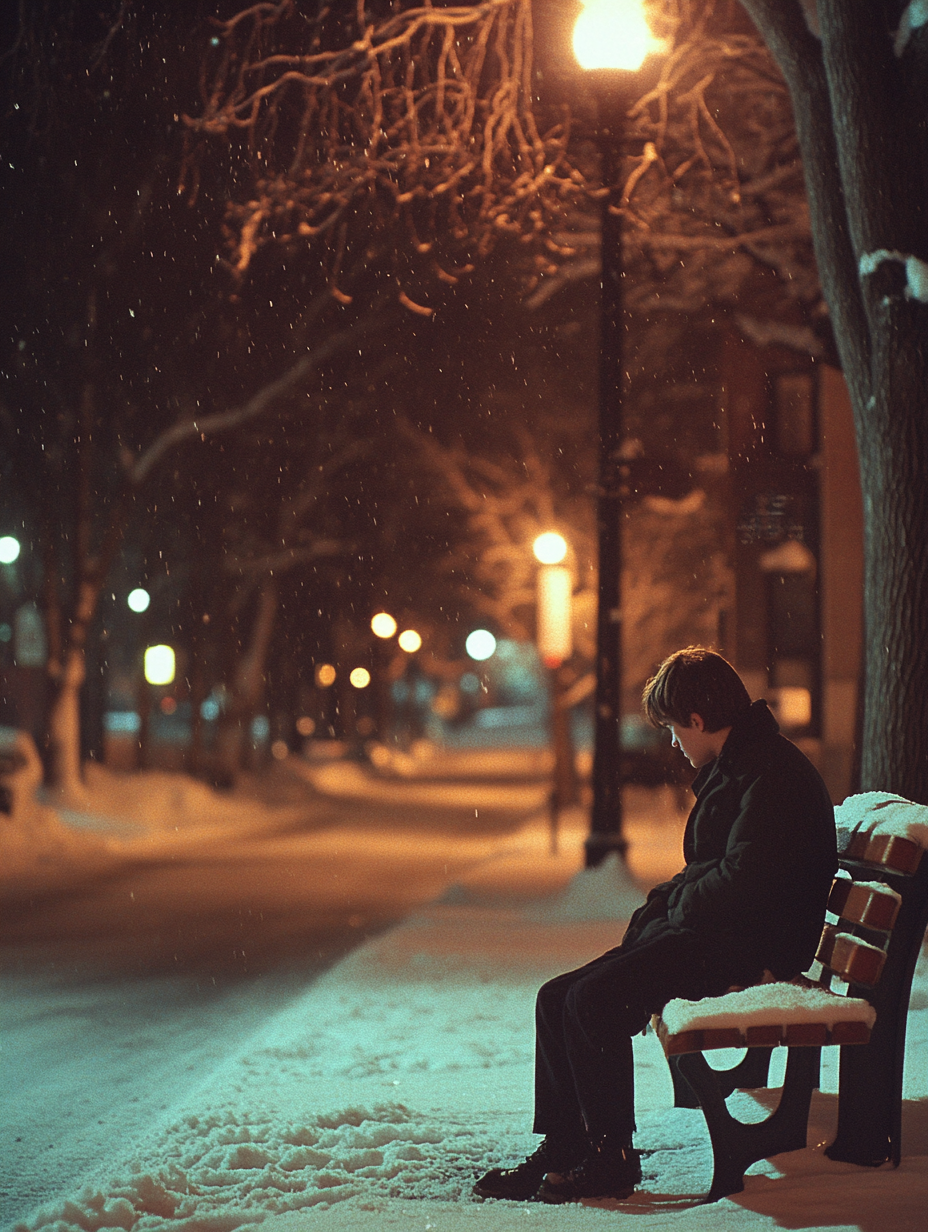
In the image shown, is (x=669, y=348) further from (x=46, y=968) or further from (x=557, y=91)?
(x=46, y=968)

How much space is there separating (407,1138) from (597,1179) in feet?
3.27

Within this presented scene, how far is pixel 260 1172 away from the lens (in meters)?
4.81

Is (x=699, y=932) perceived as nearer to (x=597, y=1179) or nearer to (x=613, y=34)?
(x=597, y=1179)

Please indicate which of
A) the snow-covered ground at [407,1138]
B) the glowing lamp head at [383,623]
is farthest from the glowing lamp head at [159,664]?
the snow-covered ground at [407,1138]

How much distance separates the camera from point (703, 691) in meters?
4.64

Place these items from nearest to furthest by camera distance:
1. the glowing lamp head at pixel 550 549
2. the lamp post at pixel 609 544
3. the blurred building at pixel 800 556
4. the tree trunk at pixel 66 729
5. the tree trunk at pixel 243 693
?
1. the lamp post at pixel 609 544
2. the glowing lamp head at pixel 550 549
3. the blurred building at pixel 800 556
4. the tree trunk at pixel 66 729
5. the tree trunk at pixel 243 693

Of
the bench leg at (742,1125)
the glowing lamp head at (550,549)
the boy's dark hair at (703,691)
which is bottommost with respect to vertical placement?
the bench leg at (742,1125)

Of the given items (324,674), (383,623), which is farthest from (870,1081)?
(324,674)

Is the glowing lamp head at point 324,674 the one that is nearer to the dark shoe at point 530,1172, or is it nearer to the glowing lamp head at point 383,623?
the glowing lamp head at point 383,623

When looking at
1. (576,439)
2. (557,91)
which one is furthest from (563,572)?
(576,439)

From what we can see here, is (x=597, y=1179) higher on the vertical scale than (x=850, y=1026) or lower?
lower

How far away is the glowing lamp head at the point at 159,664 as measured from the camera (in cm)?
2944

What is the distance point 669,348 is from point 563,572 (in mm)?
5724

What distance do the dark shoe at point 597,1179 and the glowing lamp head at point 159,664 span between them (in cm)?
2557
